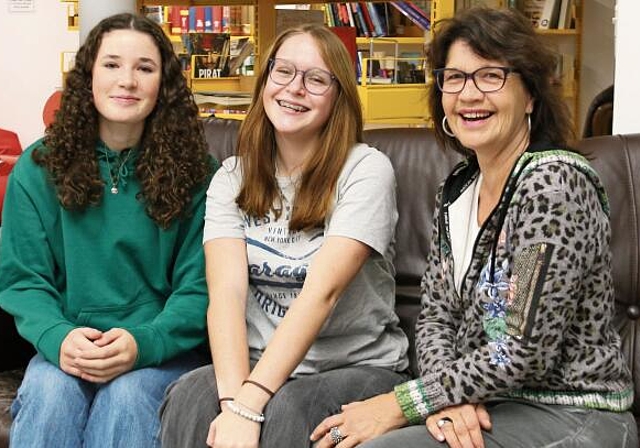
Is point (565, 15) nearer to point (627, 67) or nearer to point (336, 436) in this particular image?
point (627, 67)

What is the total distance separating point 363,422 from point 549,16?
11.2ft

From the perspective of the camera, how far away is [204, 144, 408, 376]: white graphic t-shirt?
2.02 m

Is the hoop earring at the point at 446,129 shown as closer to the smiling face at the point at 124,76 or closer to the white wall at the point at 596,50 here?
the smiling face at the point at 124,76

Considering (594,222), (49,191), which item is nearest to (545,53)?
(594,222)

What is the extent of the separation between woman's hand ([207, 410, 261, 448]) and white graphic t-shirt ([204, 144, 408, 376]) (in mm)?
249

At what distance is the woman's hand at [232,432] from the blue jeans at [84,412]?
191 mm

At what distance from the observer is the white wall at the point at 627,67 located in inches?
103

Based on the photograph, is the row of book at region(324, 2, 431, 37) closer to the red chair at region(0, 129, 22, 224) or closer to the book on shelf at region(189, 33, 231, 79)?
the book on shelf at region(189, 33, 231, 79)

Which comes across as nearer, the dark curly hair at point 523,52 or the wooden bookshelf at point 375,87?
the dark curly hair at point 523,52

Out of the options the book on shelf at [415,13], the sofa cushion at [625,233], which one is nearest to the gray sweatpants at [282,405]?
the sofa cushion at [625,233]

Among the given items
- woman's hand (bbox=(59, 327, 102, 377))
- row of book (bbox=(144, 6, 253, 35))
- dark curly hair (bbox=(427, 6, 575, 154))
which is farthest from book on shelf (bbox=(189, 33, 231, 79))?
dark curly hair (bbox=(427, 6, 575, 154))

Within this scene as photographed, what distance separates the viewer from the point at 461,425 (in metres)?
1.66

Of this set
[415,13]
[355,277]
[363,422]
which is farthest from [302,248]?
[415,13]

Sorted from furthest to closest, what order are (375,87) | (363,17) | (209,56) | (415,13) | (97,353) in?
1. (363,17)
2. (415,13)
3. (209,56)
4. (375,87)
5. (97,353)
